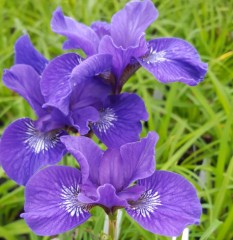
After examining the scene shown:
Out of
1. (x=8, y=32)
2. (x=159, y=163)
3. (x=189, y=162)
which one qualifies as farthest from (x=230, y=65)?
(x=8, y=32)

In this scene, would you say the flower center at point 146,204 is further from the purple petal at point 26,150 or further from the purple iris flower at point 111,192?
the purple petal at point 26,150

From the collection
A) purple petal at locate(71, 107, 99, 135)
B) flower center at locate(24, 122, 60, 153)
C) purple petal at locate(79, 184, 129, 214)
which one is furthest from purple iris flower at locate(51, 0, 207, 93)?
purple petal at locate(79, 184, 129, 214)

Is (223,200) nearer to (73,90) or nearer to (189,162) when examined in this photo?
(189,162)

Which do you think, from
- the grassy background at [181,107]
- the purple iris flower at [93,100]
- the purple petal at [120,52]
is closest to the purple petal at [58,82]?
the purple iris flower at [93,100]

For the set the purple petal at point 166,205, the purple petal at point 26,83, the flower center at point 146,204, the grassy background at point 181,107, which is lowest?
the grassy background at point 181,107

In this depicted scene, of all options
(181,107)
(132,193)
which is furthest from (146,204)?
(181,107)

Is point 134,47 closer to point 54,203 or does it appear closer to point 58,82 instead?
point 58,82
